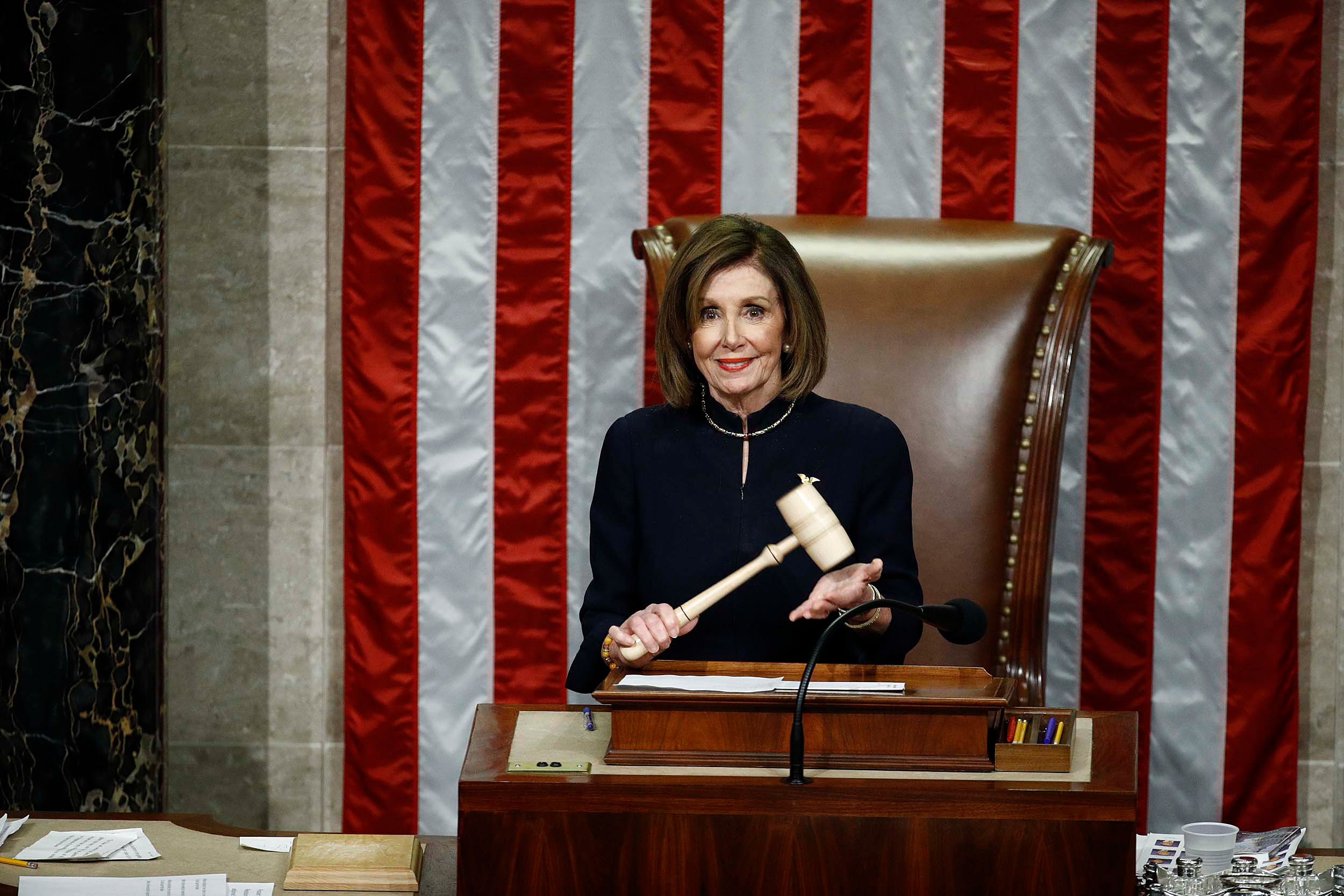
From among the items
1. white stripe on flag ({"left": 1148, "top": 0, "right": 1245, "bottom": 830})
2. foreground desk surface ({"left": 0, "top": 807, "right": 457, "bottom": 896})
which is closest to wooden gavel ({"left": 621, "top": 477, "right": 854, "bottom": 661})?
foreground desk surface ({"left": 0, "top": 807, "right": 457, "bottom": 896})

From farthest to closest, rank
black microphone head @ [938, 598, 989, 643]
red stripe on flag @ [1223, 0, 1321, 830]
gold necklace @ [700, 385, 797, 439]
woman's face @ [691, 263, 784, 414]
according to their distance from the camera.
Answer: red stripe on flag @ [1223, 0, 1321, 830] < gold necklace @ [700, 385, 797, 439] < woman's face @ [691, 263, 784, 414] < black microphone head @ [938, 598, 989, 643]

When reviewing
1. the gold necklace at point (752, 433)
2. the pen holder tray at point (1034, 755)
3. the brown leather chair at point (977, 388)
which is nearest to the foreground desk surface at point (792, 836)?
the pen holder tray at point (1034, 755)

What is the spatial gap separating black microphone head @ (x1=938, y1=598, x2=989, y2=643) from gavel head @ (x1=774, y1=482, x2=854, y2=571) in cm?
18

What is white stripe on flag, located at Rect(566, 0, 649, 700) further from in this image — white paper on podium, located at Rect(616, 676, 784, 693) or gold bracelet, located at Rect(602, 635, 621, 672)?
white paper on podium, located at Rect(616, 676, 784, 693)

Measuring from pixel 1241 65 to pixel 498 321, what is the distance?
1921 mm

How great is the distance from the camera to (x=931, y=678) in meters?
1.81

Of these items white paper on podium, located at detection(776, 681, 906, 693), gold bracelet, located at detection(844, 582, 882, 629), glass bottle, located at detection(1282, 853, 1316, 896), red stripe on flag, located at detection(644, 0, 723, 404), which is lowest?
glass bottle, located at detection(1282, 853, 1316, 896)

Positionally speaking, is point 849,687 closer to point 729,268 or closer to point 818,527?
point 818,527

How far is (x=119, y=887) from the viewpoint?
72.3 inches

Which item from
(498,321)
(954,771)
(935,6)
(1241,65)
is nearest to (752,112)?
(935,6)

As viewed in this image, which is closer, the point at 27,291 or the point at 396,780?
the point at 27,291

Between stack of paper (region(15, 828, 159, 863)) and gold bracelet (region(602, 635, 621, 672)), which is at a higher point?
gold bracelet (region(602, 635, 621, 672))

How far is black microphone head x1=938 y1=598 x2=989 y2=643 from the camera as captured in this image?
1.78 meters

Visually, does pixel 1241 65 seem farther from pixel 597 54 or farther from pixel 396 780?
pixel 396 780
